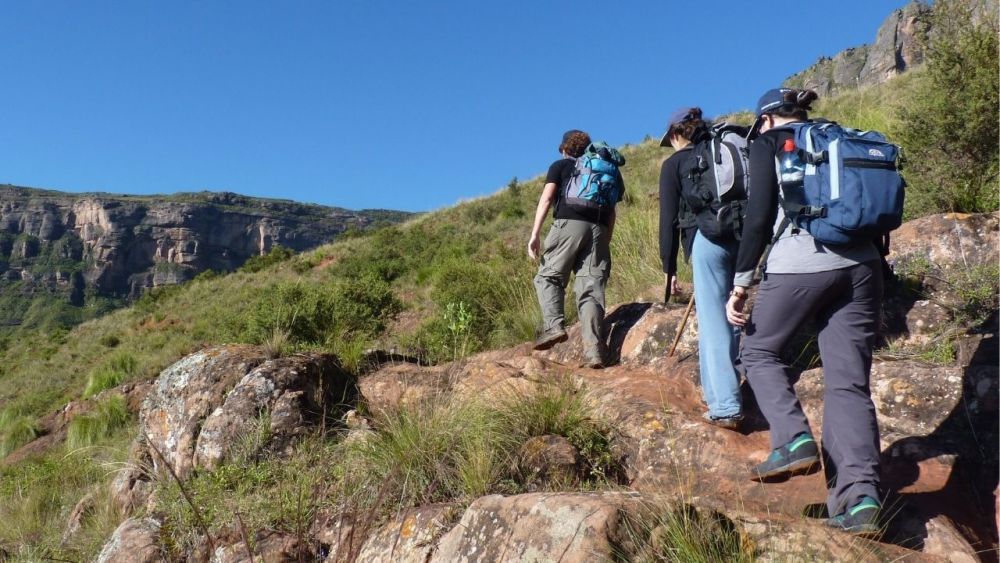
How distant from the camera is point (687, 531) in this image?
89.6 inches

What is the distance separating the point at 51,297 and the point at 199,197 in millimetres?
41321

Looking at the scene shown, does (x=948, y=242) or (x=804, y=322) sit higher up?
(x=948, y=242)

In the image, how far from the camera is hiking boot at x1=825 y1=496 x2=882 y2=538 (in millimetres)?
2336

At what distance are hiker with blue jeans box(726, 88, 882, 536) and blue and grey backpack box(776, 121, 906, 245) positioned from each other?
7cm

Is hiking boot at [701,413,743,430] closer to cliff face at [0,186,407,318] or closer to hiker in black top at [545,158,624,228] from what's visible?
hiker in black top at [545,158,624,228]

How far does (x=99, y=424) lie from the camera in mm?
8992

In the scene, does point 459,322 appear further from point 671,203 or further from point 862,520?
point 862,520

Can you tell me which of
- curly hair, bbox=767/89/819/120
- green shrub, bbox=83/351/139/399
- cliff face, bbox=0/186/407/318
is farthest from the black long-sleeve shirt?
cliff face, bbox=0/186/407/318

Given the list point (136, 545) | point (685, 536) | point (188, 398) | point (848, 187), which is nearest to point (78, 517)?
point (188, 398)

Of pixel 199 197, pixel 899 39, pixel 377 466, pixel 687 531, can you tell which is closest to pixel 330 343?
pixel 377 466

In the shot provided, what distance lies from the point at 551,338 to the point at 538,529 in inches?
117

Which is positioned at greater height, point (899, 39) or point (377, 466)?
point (899, 39)

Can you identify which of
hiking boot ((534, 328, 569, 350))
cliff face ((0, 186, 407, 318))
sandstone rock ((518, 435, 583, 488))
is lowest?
sandstone rock ((518, 435, 583, 488))

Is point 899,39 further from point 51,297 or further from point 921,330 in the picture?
point 51,297
